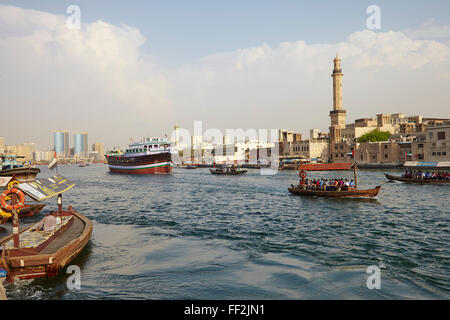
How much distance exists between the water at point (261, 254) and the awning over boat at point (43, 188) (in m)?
3.84

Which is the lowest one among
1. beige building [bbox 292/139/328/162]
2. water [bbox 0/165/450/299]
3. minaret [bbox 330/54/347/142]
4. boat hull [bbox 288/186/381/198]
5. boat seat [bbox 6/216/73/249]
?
water [bbox 0/165/450/299]

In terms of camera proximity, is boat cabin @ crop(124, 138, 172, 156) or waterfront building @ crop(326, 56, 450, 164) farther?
boat cabin @ crop(124, 138, 172, 156)

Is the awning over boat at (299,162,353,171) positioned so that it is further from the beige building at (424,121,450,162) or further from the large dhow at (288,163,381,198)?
the beige building at (424,121,450,162)

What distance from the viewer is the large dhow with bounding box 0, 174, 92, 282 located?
42.8 ft

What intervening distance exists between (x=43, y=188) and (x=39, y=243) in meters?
6.03

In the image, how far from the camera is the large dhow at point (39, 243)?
13.0 m

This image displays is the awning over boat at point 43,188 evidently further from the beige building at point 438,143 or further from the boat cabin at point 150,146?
the beige building at point 438,143

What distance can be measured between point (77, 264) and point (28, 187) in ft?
19.8

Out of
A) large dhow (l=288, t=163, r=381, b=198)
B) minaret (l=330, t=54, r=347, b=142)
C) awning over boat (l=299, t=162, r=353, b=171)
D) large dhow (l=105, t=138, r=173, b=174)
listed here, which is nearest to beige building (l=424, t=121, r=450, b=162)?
minaret (l=330, t=54, r=347, b=142)

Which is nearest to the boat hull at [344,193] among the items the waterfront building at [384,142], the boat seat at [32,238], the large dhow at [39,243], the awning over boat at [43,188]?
the awning over boat at [43,188]

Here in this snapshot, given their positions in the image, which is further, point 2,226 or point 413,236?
point 2,226

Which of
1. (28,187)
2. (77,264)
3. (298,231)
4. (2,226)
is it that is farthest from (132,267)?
(2,226)
